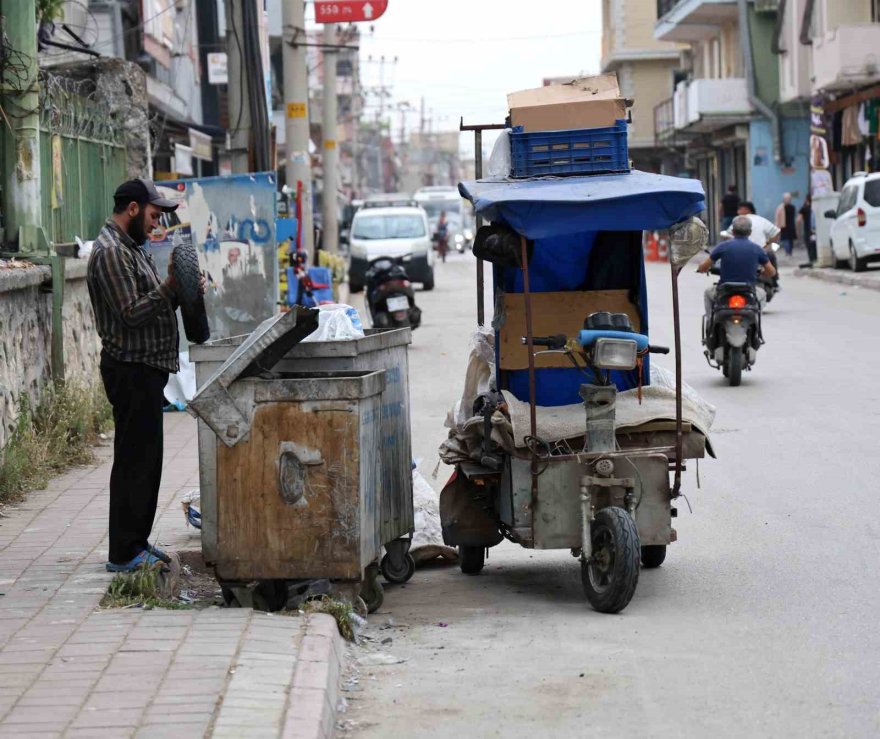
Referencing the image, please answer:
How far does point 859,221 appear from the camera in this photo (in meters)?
30.5

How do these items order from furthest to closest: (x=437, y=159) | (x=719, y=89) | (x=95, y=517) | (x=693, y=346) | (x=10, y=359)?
(x=437, y=159), (x=719, y=89), (x=693, y=346), (x=10, y=359), (x=95, y=517)

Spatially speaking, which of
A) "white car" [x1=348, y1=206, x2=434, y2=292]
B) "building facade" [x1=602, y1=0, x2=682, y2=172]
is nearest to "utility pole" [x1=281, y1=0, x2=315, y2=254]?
"white car" [x1=348, y1=206, x2=434, y2=292]

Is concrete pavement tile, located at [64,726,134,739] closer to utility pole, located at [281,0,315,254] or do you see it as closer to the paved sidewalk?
the paved sidewalk

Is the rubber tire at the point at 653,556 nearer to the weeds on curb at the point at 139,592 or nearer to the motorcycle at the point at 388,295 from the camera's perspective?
the weeds on curb at the point at 139,592

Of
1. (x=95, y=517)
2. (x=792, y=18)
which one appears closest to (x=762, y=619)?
(x=95, y=517)

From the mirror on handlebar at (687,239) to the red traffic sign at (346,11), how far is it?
15256mm

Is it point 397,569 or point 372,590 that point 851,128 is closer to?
point 397,569

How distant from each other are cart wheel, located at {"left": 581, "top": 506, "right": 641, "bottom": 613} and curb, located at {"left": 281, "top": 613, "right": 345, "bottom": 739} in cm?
128

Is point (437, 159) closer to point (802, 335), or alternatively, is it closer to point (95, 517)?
point (802, 335)

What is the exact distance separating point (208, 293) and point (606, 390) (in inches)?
347

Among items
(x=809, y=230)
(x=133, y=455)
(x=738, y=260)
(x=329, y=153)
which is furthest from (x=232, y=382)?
(x=809, y=230)

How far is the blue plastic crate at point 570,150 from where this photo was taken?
7406 millimetres

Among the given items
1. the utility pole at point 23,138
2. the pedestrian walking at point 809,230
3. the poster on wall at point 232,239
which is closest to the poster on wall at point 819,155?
the pedestrian walking at point 809,230

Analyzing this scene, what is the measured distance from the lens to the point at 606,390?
6.77 m
